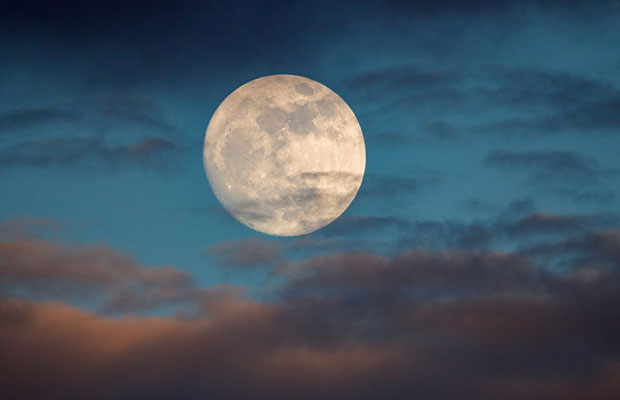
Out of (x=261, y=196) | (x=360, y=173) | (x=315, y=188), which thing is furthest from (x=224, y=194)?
(x=360, y=173)

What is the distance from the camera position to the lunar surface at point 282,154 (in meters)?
41.8

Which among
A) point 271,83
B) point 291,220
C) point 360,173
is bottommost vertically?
point 291,220

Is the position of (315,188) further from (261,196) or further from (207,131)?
(207,131)

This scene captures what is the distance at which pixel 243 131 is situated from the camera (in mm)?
41969

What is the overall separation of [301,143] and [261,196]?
3.64m

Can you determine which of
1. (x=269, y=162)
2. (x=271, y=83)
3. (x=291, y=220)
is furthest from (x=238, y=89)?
(x=291, y=220)

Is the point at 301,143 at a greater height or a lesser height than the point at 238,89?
lesser

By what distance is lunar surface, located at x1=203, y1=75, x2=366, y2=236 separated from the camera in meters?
41.8

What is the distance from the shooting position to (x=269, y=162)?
4178 centimetres

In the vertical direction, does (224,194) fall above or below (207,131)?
below

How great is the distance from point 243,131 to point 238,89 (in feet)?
11.0

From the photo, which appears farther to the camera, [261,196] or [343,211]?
[343,211]

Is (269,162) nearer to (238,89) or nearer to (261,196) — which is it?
(261,196)

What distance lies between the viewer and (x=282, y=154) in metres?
41.7
